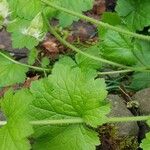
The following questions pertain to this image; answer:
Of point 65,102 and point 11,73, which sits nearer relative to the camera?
point 65,102

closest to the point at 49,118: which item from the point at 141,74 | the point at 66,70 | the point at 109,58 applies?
the point at 66,70

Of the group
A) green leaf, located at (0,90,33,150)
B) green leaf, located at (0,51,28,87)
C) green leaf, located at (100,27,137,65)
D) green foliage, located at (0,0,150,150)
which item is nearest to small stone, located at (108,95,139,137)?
green leaf, located at (100,27,137,65)

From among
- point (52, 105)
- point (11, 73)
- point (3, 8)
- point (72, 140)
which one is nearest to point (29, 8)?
point (3, 8)

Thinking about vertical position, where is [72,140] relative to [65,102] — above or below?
below

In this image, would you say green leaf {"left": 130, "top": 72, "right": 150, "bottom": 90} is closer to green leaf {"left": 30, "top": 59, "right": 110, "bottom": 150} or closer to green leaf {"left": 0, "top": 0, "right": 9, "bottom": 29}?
green leaf {"left": 30, "top": 59, "right": 110, "bottom": 150}

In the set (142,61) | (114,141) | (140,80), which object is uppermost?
(142,61)

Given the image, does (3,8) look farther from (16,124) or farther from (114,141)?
(114,141)

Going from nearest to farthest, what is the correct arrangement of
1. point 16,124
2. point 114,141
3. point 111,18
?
point 16,124 < point 114,141 < point 111,18
